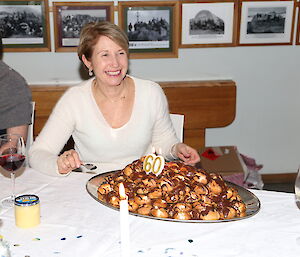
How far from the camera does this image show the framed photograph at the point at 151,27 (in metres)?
3.91

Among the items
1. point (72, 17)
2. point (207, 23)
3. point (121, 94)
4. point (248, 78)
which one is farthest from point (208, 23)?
point (121, 94)

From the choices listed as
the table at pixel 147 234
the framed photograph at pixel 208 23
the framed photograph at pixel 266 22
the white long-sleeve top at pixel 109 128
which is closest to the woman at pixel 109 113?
the white long-sleeve top at pixel 109 128

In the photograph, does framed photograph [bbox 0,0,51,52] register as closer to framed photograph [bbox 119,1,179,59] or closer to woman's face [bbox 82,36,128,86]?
framed photograph [bbox 119,1,179,59]

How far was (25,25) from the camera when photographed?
386cm

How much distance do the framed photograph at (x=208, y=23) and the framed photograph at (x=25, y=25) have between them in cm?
114

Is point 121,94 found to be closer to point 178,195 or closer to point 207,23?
point 178,195

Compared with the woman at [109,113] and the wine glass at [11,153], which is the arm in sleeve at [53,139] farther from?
the wine glass at [11,153]

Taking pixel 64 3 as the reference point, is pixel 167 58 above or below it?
below

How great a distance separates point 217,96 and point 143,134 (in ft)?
5.68

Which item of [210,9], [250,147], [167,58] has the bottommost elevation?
[250,147]

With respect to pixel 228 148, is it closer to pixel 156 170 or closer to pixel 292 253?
pixel 156 170

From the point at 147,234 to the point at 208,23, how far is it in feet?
9.24

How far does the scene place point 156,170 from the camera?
175 centimetres

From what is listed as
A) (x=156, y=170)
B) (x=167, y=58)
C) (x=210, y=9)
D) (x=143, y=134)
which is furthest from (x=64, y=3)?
(x=156, y=170)
